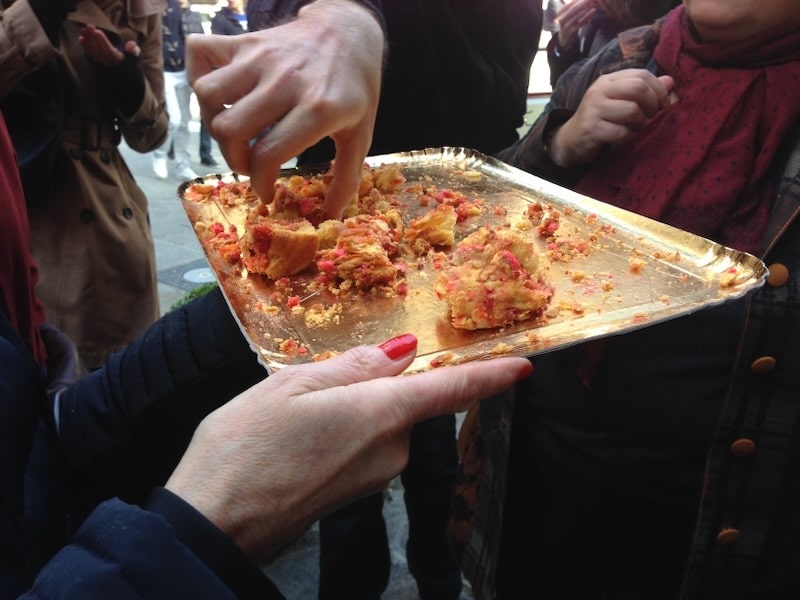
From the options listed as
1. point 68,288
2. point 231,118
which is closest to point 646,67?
point 231,118

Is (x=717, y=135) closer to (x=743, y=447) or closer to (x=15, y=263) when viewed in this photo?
(x=743, y=447)

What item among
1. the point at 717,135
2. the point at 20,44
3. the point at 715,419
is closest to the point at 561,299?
the point at 715,419

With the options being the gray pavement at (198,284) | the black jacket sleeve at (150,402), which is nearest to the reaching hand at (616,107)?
the black jacket sleeve at (150,402)

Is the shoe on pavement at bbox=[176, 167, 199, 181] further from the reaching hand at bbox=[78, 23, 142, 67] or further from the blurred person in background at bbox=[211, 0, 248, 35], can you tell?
the reaching hand at bbox=[78, 23, 142, 67]

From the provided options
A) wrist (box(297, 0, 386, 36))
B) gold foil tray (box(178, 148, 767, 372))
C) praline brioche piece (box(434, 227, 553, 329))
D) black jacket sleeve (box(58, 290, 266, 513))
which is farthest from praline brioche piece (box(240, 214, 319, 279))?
wrist (box(297, 0, 386, 36))

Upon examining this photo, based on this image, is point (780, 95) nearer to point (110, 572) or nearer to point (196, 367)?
point (196, 367)
